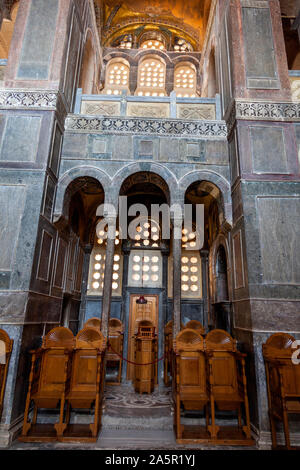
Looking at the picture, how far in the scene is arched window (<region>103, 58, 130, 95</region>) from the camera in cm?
1073

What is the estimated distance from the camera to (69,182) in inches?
259

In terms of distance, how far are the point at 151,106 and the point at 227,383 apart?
21.5ft

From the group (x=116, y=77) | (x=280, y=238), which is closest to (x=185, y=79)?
(x=116, y=77)

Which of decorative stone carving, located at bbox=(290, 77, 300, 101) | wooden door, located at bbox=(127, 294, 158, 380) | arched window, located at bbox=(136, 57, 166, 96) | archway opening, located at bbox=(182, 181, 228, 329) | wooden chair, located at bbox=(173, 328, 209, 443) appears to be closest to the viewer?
wooden chair, located at bbox=(173, 328, 209, 443)

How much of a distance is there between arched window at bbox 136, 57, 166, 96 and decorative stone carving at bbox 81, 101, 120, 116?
134 inches

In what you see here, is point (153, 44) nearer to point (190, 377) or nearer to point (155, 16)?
point (155, 16)

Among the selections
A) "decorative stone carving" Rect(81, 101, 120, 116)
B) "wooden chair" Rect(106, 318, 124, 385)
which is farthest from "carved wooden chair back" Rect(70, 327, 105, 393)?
"decorative stone carving" Rect(81, 101, 120, 116)

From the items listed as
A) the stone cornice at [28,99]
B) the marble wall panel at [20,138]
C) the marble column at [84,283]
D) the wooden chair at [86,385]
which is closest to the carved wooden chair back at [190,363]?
the wooden chair at [86,385]

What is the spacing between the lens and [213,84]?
31.7 feet

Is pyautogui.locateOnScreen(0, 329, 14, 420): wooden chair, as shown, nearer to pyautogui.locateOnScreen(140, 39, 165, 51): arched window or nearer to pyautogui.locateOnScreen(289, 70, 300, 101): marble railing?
pyautogui.locateOnScreen(289, 70, 300, 101): marble railing

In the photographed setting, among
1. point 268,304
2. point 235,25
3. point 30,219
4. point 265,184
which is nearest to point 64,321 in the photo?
point 30,219

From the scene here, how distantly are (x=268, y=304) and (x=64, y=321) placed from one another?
18.4ft
